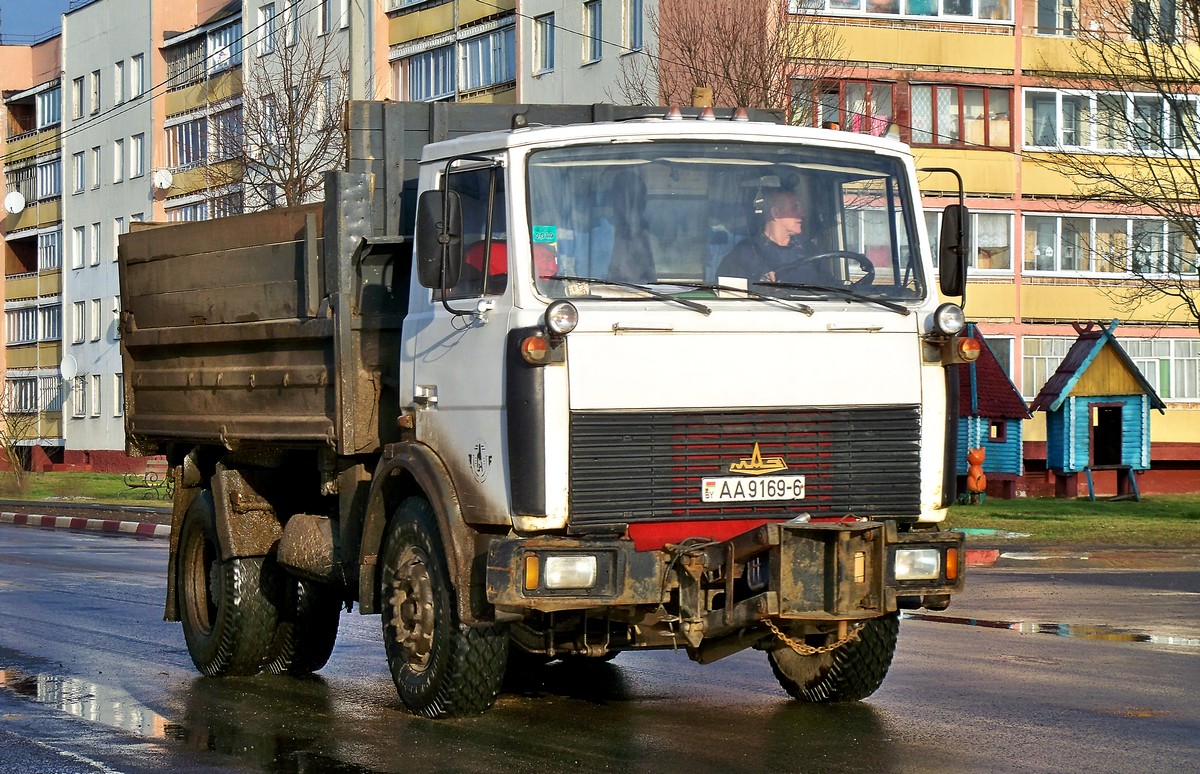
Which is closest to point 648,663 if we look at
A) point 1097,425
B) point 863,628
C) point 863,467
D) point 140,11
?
point 863,628

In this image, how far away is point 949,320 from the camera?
8102mm

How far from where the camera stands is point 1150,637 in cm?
1245

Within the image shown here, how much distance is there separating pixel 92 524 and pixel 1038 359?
72.1 feet

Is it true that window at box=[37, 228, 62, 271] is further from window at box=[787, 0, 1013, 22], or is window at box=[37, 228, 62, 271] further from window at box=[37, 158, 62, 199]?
window at box=[787, 0, 1013, 22]

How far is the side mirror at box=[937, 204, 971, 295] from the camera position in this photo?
8523 millimetres

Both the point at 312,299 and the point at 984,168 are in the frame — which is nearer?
the point at 312,299

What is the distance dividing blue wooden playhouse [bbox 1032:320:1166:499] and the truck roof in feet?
89.6

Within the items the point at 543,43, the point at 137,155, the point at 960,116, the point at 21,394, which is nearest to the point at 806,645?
the point at 960,116

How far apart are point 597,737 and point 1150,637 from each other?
576 centimetres

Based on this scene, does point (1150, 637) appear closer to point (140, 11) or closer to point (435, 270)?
point (435, 270)

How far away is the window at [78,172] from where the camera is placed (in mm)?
68963

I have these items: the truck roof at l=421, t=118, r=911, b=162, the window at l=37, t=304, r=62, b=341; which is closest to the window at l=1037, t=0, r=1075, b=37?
the truck roof at l=421, t=118, r=911, b=162

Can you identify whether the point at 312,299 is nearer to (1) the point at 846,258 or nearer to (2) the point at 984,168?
(1) the point at 846,258

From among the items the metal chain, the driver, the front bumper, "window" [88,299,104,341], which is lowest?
the metal chain
